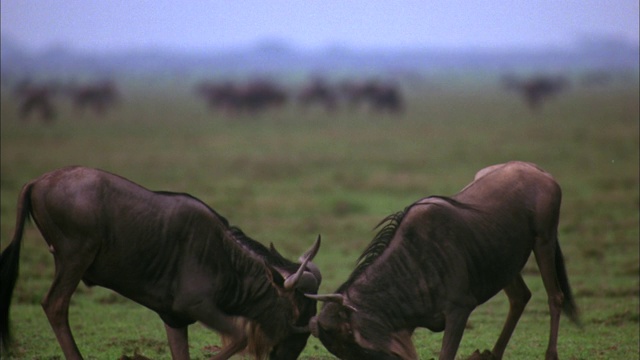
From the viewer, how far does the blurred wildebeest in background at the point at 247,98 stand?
5084 cm

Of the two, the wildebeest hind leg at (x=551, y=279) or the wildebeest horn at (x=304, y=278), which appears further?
the wildebeest hind leg at (x=551, y=279)

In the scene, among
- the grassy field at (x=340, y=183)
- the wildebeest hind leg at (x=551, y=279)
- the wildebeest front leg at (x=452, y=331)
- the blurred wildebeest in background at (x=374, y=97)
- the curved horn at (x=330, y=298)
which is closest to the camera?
the curved horn at (x=330, y=298)

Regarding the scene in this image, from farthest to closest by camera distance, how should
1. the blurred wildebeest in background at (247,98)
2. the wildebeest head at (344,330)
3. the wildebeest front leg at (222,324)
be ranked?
the blurred wildebeest in background at (247,98), the wildebeest front leg at (222,324), the wildebeest head at (344,330)

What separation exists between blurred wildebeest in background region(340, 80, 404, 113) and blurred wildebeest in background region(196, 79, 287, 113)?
415cm

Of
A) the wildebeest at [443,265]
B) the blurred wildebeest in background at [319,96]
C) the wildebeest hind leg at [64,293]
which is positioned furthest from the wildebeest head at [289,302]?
the blurred wildebeest in background at [319,96]

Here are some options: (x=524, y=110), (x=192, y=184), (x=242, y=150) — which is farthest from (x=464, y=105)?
(x=192, y=184)

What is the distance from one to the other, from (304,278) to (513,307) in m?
1.86

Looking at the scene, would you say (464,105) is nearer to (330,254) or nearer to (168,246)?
(330,254)

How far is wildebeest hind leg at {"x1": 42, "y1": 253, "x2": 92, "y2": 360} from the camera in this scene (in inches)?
227

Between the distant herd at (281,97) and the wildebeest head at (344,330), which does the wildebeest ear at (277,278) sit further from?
the distant herd at (281,97)

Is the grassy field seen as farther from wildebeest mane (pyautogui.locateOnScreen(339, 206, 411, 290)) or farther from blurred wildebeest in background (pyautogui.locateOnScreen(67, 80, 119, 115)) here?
blurred wildebeest in background (pyautogui.locateOnScreen(67, 80, 119, 115))

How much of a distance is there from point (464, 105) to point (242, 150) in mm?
28279

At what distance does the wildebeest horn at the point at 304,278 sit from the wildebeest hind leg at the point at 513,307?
63.0 inches

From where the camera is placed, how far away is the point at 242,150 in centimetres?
2639
